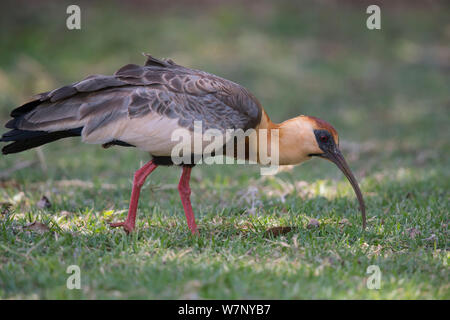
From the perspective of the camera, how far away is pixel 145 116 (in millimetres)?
4066

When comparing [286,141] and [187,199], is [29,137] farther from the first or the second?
[286,141]

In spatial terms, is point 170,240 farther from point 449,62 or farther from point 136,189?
point 449,62

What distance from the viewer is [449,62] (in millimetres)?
13078

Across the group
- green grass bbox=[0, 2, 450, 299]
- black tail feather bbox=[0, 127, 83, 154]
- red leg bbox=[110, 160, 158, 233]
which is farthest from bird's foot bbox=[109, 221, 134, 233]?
black tail feather bbox=[0, 127, 83, 154]

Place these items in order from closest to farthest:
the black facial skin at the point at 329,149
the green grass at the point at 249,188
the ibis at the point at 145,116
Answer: the green grass at the point at 249,188 < the ibis at the point at 145,116 < the black facial skin at the point at 329,149

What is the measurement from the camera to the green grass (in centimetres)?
338

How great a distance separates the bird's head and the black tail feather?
1.61 m

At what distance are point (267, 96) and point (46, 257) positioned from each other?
26.2 ft

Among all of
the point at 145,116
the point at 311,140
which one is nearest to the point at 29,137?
the point at 145,116

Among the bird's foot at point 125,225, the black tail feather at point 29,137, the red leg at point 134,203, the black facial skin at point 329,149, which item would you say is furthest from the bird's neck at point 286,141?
the black tail feather at point 29,137

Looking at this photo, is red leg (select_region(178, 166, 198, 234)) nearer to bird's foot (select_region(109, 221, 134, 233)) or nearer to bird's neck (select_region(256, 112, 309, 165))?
bird's foot (select_region(109, 221, 134, 233))

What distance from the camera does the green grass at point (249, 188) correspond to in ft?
11.1

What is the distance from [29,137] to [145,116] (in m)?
0.88

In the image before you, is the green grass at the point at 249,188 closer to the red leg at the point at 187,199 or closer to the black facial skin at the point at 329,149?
the red leg at the point at 187,199
